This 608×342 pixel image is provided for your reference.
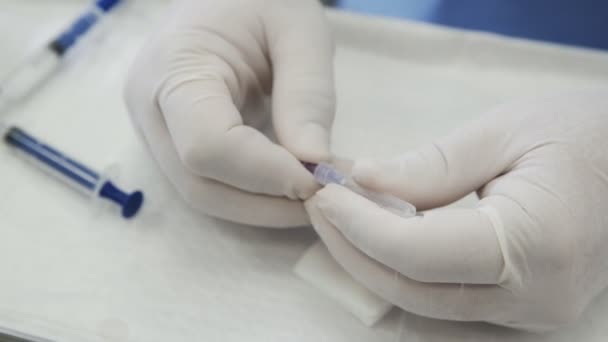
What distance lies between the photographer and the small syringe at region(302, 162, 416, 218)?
1.85 ft

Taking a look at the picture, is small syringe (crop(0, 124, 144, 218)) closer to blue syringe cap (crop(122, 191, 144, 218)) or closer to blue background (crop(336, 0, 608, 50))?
blue syringe cap (crop(122, 191, 144, 218))

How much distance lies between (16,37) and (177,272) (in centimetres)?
60

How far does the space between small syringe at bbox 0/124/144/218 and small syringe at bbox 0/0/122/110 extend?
0.31 ft

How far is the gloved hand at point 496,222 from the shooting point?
503 millimetres

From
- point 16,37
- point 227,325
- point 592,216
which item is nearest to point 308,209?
point 227,325

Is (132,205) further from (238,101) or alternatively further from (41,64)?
(41,64)

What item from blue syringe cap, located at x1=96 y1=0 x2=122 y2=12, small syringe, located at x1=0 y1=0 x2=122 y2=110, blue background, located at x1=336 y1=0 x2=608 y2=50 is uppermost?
blue syringe cap, located at x1=96 y1=0 x2=122 y2=12

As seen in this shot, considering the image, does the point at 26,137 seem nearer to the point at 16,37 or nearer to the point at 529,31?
the point at 16,37

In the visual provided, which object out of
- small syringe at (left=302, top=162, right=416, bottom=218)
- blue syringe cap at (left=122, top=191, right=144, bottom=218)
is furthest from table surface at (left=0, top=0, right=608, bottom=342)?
small syringe at (left=302, top=162, right=416, bottom=218)

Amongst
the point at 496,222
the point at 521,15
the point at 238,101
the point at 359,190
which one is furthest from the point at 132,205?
the point at 521,15

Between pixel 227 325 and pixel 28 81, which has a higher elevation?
pixel 28 81

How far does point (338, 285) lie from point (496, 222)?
7.9 inches

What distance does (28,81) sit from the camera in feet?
2.96

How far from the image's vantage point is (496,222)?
51 centimetres
